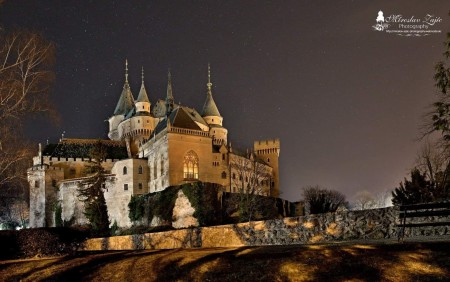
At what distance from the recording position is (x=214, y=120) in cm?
9144

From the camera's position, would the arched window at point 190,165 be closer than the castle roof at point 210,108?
Yes

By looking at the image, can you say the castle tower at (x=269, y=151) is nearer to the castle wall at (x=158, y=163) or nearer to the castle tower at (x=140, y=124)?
the castle tower at (x=140, y=124)

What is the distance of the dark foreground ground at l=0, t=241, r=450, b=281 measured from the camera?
13.8 metres

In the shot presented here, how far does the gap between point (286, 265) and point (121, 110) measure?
271 feet

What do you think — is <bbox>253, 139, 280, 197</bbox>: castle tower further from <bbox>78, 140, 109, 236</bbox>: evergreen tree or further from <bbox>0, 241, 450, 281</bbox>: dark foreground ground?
<bbox>0, 241, 450, 281</bbox>: dark foreground ground

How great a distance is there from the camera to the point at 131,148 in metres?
81.7

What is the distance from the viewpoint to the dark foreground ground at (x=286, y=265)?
1382cm

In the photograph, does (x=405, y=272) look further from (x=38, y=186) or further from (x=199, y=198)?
(x=38, y=186)

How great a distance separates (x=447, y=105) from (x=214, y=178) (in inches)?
1992

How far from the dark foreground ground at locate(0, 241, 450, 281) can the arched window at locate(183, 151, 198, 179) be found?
4391cm

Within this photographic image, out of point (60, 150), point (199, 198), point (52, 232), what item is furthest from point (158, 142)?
point (52, 232)

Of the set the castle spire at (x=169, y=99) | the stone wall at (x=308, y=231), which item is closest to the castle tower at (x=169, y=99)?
the castle spire at (x=169, y=99)

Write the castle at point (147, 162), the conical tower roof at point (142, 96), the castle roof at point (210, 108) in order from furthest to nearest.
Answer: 1. the castle roof at point (210, 108)
2. the conical tower roof at point (142, 96)
3. the castle at point (147, 162)

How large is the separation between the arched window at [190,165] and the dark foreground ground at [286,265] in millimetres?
43907
